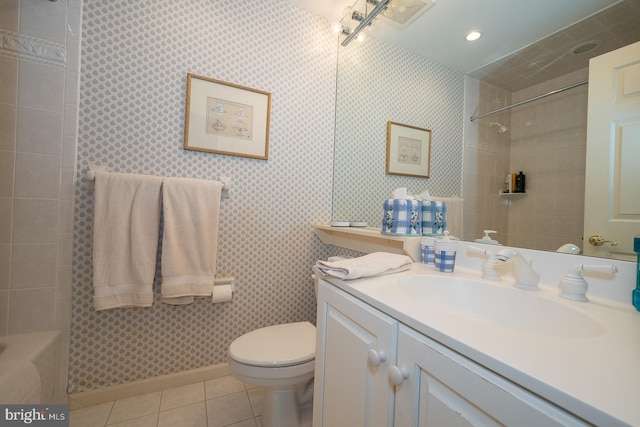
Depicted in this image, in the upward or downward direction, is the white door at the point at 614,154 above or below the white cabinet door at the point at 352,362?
above

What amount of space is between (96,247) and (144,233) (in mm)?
201

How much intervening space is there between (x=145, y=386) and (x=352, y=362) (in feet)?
4.38

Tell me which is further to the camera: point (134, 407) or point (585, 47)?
point (134, 407)

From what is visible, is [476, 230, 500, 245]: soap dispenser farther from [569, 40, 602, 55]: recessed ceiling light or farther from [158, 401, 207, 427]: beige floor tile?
[158, 401, 207, 427]: beige floor tile

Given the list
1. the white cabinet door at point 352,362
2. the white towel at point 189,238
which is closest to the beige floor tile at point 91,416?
the white towel at point 189,238

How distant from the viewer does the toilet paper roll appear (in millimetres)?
1430

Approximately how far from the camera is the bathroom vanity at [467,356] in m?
0.35

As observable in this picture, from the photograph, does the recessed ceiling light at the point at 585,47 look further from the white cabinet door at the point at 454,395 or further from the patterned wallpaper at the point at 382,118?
the white cabinet door at the point at 454,395

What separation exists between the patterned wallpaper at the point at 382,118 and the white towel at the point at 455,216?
0.03 m

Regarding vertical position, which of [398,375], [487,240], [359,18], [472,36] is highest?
[359,18]

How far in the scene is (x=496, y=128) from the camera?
3.46 feet

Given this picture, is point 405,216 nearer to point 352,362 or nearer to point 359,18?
point 352,362

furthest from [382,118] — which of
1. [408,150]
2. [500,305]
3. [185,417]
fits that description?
[185,417]

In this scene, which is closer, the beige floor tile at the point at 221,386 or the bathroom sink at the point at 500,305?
the bathroom sink at the point at 500,305
